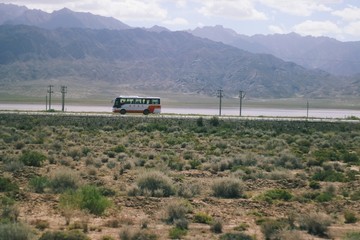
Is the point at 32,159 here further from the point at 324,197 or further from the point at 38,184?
the point at 324,197

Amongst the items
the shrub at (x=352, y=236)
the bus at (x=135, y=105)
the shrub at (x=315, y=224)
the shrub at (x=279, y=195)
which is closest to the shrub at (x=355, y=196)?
the shrub at (x=279, y=195)

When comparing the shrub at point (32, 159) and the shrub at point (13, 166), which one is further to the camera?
the shrub at point (32, 159)

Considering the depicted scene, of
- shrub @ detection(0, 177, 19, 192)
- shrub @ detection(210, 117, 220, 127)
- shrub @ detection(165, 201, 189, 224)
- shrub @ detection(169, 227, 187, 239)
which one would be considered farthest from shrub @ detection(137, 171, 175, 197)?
shrub @ detection(210, 117, 220, 127)

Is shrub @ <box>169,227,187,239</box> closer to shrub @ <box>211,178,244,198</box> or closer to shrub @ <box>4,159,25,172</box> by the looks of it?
shrub @ <box>211,178,244,198</box>

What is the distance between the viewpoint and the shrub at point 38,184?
76.1ft

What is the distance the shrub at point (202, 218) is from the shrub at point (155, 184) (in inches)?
144

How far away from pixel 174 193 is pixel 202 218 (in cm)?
419

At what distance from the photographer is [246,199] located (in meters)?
23.0

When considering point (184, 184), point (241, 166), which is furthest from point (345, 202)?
point (241, 166)

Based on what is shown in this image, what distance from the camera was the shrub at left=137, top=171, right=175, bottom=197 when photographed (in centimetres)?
2298

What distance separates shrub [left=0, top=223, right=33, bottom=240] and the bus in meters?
63.8

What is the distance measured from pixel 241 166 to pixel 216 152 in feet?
23.6

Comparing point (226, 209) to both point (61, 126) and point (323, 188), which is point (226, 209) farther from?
point (61, 126)

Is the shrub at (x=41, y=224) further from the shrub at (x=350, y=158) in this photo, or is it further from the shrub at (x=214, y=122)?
the shrub at (x=214, y=122)
